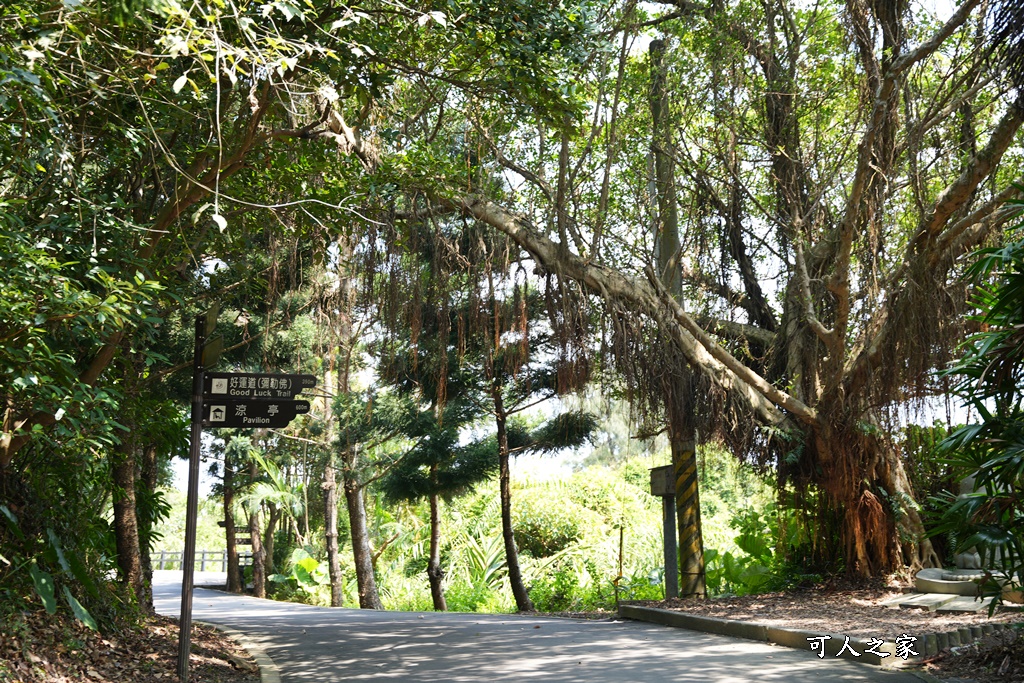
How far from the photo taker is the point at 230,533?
2430cm

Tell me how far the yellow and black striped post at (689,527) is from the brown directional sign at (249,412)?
24.4 ft

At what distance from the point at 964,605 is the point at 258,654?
8.10 meters

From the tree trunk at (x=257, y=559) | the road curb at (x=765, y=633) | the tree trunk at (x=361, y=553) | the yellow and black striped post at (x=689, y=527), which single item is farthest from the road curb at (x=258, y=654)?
the tree trunk at (x=257, y=559)

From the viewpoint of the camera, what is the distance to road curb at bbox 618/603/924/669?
7918mm

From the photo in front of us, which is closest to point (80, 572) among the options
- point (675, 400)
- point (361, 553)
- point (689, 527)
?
point (675, 400)

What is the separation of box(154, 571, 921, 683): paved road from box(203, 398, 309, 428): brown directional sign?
2339 mm

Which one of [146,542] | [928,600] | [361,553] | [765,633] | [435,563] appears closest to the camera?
[765,633]

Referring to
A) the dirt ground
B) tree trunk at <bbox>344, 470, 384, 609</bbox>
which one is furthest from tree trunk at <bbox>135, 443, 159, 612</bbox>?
tree trunk at <bbox>344, 470, 384, 609</bbox>

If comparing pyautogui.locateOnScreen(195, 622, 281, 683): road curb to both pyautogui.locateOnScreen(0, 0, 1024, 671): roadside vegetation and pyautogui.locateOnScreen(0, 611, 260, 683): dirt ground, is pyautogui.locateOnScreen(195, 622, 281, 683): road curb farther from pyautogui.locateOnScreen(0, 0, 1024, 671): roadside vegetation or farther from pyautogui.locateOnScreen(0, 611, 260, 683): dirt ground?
pyautogui.locateOnScreen(0, 0, 1024, 671): roadside vegetation

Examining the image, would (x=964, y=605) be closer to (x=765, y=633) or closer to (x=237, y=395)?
(x=765, y=633)

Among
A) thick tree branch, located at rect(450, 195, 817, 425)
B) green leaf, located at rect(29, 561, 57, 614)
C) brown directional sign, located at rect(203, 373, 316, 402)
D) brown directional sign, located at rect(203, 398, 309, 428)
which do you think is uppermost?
thick tree branch, located at rect(450, 195, 817, 425)

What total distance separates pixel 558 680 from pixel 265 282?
7917 millimetres

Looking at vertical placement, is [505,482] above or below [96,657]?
above

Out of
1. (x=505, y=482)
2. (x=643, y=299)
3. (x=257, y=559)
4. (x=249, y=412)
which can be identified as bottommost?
(x=257, y=559)
